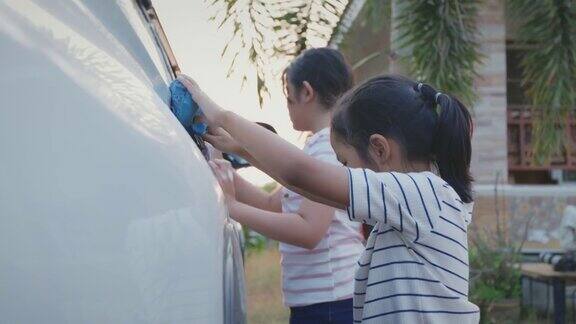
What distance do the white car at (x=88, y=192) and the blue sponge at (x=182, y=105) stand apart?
50 cm

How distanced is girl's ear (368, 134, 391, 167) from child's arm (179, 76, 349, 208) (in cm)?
13

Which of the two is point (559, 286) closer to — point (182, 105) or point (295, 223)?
point (295, 223)

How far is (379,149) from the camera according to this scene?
208 centimetres

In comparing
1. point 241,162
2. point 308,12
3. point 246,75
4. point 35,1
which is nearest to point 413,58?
point 308,12

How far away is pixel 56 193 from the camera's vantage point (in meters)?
1.47

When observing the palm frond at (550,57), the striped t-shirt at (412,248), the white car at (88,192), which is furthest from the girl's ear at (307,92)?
the palm frond at (550,57)

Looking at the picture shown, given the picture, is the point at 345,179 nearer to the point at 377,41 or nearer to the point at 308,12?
the point at 308,12

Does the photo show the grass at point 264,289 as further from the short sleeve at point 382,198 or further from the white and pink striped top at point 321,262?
the short sleeve at point 382,198

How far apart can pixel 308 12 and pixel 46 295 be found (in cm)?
343

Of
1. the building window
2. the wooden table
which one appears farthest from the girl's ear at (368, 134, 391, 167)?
the building window

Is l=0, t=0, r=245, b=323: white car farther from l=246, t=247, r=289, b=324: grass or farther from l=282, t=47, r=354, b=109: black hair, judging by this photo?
l=246, t=247, r=289, b=324: grass

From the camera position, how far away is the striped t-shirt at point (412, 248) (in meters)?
1.94

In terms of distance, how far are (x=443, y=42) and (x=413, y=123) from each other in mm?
3865

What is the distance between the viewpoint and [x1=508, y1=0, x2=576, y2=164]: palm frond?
5.93 m
